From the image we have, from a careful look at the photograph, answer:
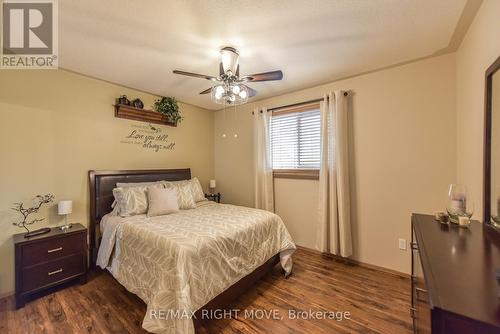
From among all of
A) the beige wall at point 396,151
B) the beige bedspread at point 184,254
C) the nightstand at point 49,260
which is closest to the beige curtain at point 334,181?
the beige wall at point 396,151

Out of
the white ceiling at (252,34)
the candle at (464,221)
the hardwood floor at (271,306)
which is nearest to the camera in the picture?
the candle at (464,221)

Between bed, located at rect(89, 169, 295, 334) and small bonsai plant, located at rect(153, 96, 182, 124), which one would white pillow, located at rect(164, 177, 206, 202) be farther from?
small bonsai plant, located at rect(153, 96, 182, 124)

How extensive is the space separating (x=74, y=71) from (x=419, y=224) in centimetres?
386

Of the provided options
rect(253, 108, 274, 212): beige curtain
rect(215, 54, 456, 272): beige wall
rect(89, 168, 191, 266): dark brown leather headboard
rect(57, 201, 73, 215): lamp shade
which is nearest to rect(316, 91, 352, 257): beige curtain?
rect(215, 54, 456, 272): beige wall

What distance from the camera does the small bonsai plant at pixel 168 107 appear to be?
11.2 feet

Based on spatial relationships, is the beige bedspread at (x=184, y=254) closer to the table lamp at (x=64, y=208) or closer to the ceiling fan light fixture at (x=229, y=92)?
the table lamp at (x=64, y=208)

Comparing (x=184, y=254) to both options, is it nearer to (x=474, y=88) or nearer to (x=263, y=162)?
(x=263, y=162)

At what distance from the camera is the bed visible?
155 centimetres

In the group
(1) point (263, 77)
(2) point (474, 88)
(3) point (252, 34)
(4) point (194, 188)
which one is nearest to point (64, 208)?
(4) point (194, 188)

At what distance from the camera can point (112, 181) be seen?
113 inches

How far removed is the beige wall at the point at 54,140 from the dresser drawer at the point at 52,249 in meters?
0.39

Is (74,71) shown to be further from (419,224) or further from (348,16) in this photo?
(419,224)

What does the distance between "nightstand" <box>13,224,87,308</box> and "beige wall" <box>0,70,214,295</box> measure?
381 millimetres

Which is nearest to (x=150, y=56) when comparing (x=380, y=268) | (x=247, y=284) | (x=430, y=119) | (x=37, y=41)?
(x=37, y=41)
